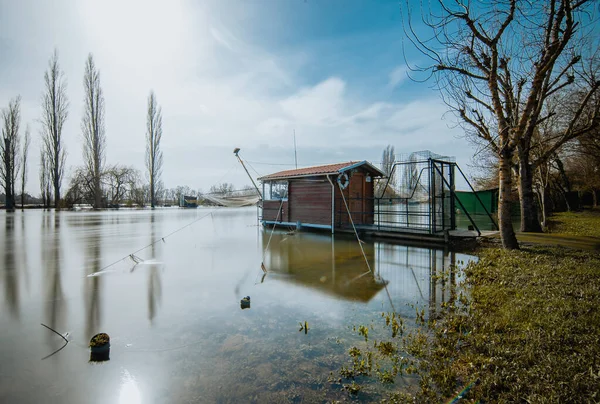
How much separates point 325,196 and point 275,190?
3.36 m

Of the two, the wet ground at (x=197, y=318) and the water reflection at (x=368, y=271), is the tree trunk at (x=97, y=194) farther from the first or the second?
the water reflection at (x=368, y=271)

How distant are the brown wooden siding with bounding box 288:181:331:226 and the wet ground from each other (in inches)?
193

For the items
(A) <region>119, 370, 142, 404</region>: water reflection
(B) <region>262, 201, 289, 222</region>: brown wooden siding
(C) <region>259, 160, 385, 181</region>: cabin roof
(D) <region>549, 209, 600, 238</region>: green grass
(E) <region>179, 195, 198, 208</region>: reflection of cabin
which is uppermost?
(C) <region>259, 160, 385, 181</region>: cabin roof

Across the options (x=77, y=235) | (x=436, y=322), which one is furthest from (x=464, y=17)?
(x=77, y=235)

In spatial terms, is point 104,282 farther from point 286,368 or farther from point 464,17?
point 464,17

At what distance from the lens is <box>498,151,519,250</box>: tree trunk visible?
253 inches

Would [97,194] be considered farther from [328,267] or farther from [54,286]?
[328,267]

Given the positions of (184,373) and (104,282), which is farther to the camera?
(104,282)

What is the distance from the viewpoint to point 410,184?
10555mm

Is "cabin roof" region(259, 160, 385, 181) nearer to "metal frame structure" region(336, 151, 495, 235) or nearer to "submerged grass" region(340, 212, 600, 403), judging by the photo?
"metal frame structure" region(336, 151, 495, 235)

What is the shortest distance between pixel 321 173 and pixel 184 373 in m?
9.94

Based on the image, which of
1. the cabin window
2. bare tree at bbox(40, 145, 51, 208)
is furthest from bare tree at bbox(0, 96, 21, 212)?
the cabin window

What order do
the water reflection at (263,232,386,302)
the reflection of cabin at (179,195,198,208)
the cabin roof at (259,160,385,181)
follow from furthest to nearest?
the reflection of cabin at (179,195,198,208)
the cabin roof at (259,160,385,181)
the water reflection at (263,232,386,302)

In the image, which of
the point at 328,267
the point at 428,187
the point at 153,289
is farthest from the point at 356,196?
the point at 153,289
